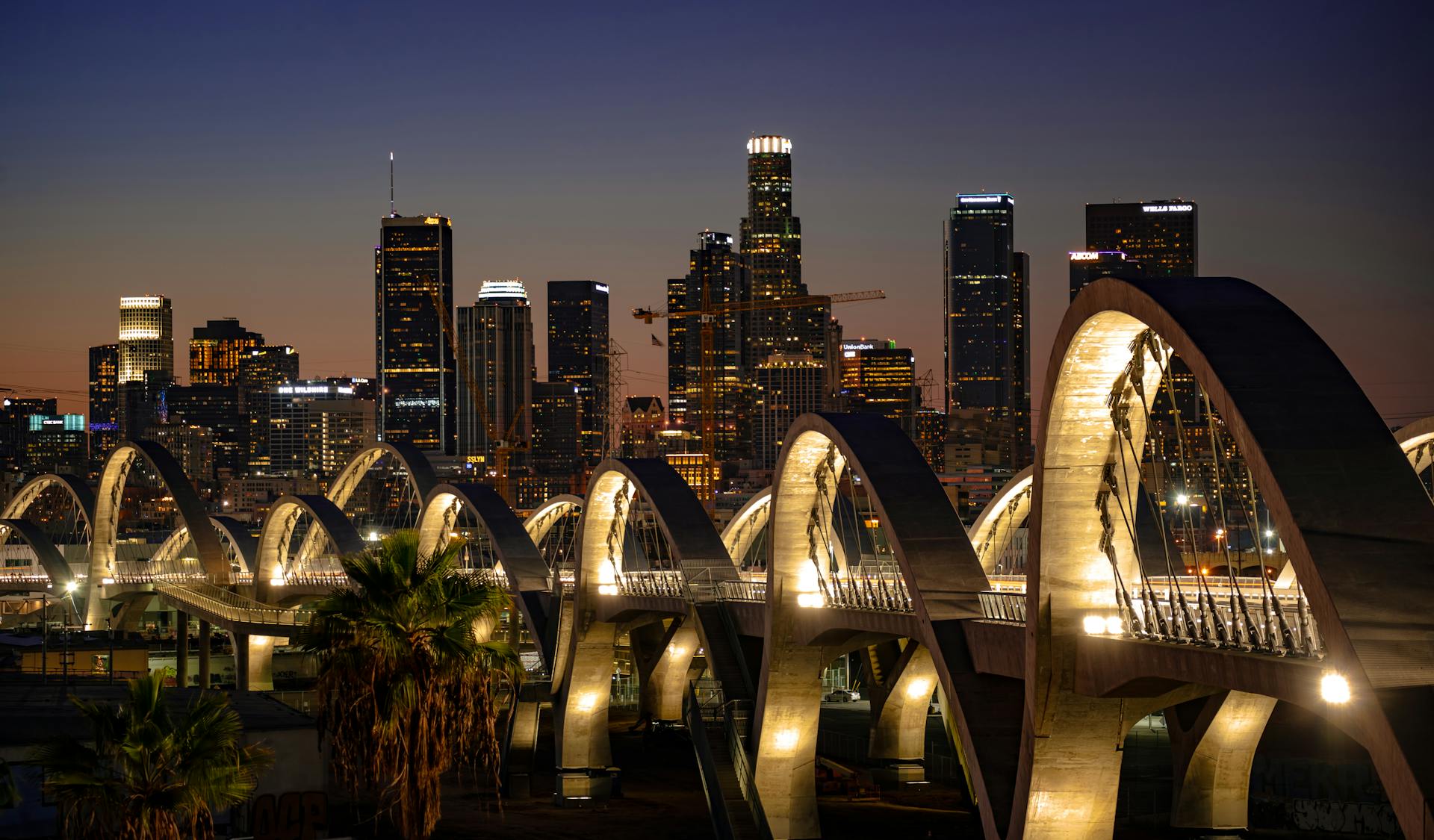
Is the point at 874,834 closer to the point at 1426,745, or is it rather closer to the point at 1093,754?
the point at 1093,754

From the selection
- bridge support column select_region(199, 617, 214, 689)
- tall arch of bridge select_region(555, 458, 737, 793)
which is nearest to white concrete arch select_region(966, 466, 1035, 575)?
tall arch of bridge select_region(555, 458, 737, 793)

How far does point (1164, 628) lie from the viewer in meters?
32.8

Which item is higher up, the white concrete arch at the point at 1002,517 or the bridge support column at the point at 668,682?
the white concrete arch at the point at 1002,517

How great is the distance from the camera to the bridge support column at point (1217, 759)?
188ft


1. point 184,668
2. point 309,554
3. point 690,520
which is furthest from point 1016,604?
point 309,554

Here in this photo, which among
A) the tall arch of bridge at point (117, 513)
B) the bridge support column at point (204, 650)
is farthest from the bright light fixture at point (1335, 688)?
the tall arch of bridge at point (117, 513)

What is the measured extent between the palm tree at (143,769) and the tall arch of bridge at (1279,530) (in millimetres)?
15759

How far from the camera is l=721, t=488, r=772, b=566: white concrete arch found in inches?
4038

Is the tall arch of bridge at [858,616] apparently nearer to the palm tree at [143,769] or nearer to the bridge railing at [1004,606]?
the bridge railing at [1004,606]

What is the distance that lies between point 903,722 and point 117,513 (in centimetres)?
7847

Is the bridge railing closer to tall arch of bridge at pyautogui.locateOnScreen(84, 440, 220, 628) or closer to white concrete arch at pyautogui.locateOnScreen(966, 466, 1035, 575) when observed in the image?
white concrete arch at pyautogui.locateOnScreen(966, 466, 1035, 575)

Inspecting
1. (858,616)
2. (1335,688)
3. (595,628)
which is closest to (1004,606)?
(858,616)

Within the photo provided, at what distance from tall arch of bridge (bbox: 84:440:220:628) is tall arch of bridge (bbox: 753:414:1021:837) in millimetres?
75175

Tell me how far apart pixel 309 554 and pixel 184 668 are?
20.1 metres
